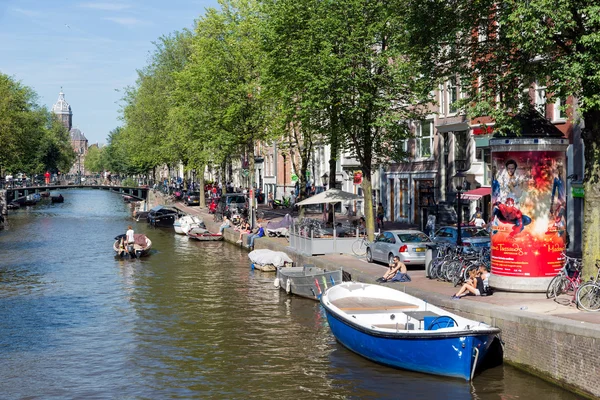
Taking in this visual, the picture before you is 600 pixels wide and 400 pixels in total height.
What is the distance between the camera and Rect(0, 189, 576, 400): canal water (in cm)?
1822

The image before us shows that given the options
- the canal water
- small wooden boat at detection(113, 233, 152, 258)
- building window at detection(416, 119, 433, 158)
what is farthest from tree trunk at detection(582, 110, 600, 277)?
small wooden boat at detection(113, 233, 152, 258)

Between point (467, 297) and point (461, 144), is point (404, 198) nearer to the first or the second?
point (461, 144)

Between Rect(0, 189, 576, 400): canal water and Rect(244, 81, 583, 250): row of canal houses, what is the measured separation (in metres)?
12.0

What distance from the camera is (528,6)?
18938 mm

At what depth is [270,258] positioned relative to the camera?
37.4m

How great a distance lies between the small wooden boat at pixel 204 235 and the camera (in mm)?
54047

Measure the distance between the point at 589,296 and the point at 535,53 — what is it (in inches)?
247

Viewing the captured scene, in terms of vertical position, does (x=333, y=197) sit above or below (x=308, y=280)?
above

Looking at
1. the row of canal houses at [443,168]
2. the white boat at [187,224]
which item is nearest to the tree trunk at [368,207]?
the row of canal houses at [443,168]

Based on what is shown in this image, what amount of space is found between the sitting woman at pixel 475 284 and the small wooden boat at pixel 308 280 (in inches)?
287

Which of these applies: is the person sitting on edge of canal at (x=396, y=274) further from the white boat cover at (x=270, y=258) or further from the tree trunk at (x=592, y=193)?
the white boat cover at (x=270, y=258)

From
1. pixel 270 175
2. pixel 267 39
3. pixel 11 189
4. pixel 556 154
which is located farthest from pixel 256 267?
pixel 11 189

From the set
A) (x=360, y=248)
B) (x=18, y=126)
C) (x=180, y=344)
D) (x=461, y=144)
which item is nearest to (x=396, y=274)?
(x=180, y=344)

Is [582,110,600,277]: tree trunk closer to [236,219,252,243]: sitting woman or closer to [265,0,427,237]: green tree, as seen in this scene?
[265,0,427,237]: green tree
